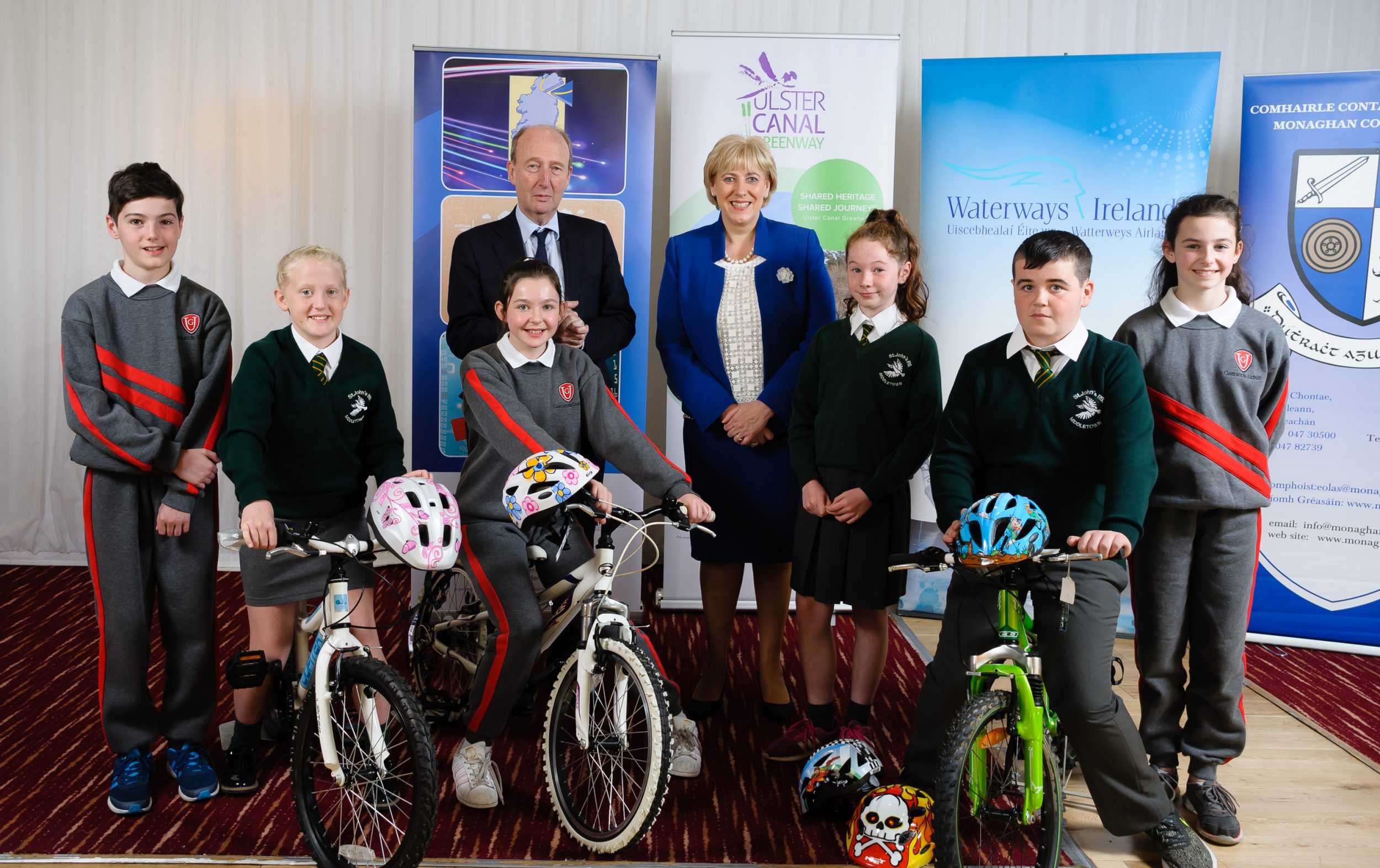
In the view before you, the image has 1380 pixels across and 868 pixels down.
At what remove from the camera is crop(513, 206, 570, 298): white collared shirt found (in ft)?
11.1

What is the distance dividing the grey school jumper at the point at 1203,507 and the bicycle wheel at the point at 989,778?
2.07 feet

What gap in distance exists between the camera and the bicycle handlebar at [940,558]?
1.81 m

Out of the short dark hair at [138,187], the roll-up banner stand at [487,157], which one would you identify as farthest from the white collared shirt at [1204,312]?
the short dark hair at [138,187]

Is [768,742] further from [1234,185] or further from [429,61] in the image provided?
[1234,185]

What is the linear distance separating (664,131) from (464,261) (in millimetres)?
1509

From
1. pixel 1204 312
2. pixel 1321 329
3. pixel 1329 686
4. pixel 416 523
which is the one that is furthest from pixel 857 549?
pixel 1321 329

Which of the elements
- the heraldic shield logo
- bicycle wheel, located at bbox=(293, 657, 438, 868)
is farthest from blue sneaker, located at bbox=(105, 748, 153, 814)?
the heraldic shield logo

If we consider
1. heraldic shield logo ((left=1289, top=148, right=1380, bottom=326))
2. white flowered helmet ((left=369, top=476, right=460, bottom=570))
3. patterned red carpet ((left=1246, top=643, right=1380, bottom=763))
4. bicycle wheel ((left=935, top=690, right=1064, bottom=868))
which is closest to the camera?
bicycle wheel ((left=935, top=690, right=1064, bottom=868))

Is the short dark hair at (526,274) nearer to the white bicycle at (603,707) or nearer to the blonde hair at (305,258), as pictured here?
the blonde hair at (305,258)

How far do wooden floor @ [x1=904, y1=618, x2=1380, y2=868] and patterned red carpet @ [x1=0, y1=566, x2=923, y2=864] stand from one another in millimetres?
574

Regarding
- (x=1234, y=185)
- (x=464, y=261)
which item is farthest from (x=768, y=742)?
(x=1234, y=185)

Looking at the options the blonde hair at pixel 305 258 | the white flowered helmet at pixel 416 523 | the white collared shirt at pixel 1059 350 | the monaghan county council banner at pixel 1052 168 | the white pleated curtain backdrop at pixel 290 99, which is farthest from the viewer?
the white pleated curtain backdrop at pixel 290 99

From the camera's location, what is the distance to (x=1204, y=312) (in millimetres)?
2291

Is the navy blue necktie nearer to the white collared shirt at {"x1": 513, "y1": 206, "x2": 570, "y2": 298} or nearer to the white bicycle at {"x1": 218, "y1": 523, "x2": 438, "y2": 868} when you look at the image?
the white collared shirt at {"x1": 513, "y1": 206, "x2": 570, "y2": 298}
